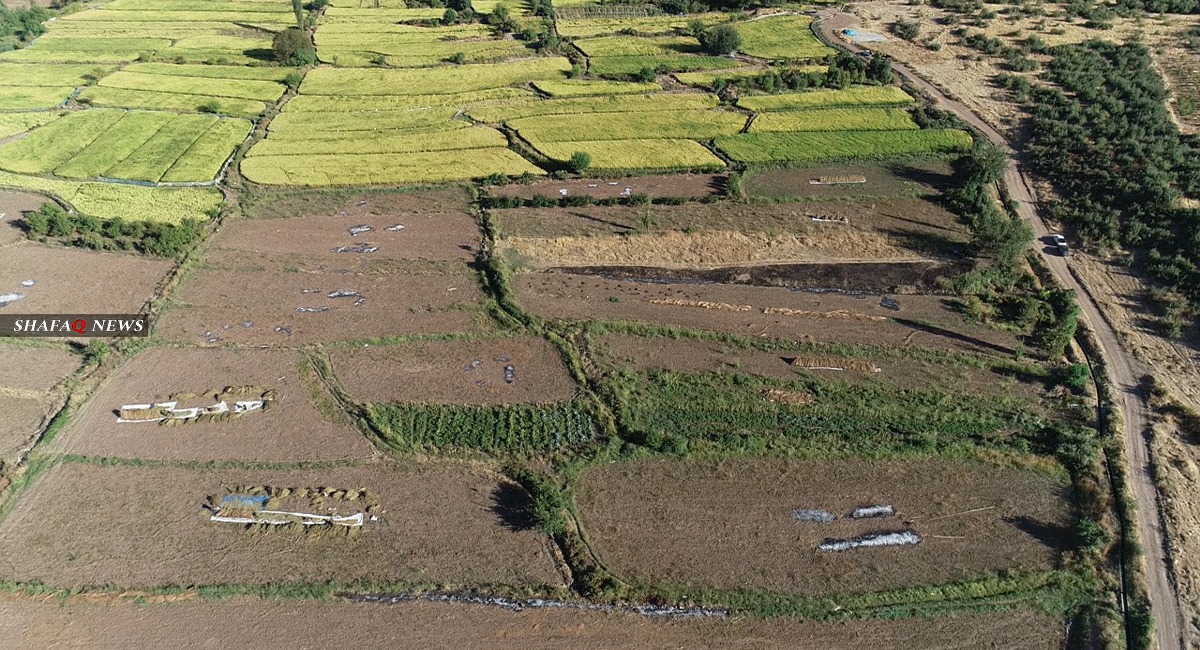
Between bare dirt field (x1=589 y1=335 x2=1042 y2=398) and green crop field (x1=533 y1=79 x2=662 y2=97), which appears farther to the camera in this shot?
green crop field (x1=533 y1=79 x2=662 y2=97)

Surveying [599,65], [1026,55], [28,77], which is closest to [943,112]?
[1026,55]

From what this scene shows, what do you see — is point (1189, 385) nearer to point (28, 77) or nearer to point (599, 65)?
point (599, 65)

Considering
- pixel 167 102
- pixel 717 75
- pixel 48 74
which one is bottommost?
pixel 167 102

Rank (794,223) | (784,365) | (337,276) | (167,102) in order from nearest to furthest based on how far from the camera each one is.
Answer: (784,365)
(337,276)
(794,223)
(167,102)

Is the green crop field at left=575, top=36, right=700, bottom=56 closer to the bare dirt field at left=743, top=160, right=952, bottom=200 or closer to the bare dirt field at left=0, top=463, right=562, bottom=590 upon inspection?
the bare dirt field at left=743, top=160, right=952, bottom=200

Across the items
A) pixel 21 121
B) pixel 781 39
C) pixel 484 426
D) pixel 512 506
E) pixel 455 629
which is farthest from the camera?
pixel 781 39

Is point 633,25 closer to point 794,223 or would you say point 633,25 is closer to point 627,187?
point 627,187

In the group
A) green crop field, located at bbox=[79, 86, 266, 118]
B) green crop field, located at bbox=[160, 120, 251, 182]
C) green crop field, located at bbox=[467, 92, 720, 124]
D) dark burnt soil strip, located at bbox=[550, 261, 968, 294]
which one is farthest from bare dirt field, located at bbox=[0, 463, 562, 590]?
green crop field, located at bbox=[79, 86, 266, 118]

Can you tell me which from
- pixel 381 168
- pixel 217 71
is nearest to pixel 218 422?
pixel 381 168
